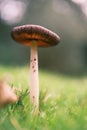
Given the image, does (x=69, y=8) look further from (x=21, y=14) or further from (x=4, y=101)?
(x=4, y=101)

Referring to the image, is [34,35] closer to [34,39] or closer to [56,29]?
[34,39]

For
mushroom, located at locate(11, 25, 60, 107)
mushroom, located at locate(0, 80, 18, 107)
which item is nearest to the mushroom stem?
mushroom, located at locate(11, 25, 60, 107)

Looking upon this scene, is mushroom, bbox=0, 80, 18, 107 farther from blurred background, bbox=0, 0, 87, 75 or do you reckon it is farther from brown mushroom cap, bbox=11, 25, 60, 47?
blurred background, bbox=0, 0, 87, 75

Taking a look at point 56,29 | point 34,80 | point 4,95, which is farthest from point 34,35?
point 56,29

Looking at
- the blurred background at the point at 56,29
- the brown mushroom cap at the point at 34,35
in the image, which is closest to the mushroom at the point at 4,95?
the brown mushroom cap at the point at 34,35

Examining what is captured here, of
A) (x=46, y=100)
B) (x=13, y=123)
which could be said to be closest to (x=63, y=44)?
(x=46, y=100)

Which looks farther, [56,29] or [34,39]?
[56,29]

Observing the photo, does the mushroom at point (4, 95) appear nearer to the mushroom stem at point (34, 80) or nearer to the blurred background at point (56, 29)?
the mushroom stem at point (34, 80)
